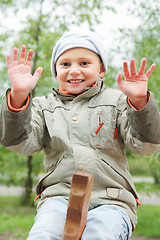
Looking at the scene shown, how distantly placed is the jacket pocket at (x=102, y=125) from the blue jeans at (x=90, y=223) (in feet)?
1.38

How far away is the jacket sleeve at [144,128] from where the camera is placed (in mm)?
1818

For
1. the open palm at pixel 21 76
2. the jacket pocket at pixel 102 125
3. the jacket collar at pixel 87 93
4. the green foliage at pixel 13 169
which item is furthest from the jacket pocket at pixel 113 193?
the green foliage at pixel 13 169

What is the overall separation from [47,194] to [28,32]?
182 inches

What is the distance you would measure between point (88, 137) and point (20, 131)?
0.45 meters

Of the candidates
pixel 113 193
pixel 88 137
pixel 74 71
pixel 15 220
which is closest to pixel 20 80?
pixel 74 71

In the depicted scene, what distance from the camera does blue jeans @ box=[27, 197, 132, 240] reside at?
5.11 feet

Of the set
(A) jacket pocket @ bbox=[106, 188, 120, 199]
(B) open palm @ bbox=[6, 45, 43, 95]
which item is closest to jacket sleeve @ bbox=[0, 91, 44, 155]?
(B) open palm @ bbox=[6, 45, 43, 95]

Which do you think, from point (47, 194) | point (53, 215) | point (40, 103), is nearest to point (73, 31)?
point (40, 103)

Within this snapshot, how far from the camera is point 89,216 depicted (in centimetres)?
170

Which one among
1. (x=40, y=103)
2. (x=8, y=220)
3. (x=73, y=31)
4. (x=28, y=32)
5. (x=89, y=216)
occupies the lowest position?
(x=8, y=220)

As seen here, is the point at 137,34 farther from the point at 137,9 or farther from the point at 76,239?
the point at 76,239

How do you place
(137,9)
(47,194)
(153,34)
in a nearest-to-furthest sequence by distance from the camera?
(47,194) → (137,9) → (153,34)

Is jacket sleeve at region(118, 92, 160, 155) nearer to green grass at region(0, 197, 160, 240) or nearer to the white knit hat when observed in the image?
the white knit hat

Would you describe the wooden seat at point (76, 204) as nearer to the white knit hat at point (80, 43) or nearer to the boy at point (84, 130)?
the boy at point (84, 130)
